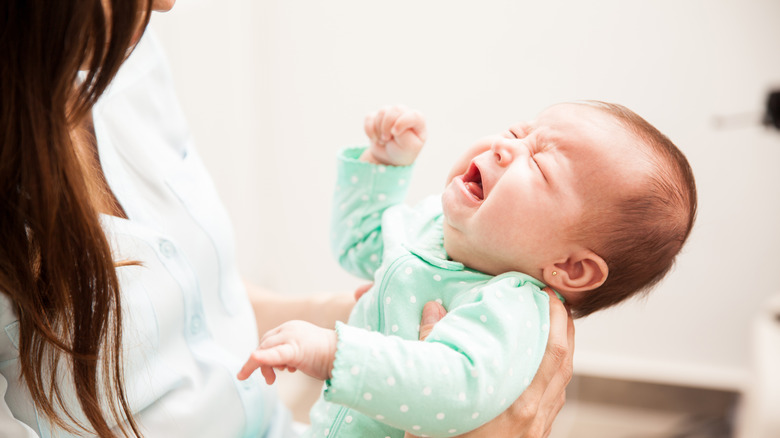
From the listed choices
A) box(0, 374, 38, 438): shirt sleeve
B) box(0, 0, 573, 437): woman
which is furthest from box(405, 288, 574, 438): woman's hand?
box(0, 374, 38, 438): shirt sleeve

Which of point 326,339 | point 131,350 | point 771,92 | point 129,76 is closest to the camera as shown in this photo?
point 326,339

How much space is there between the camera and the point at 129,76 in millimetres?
809

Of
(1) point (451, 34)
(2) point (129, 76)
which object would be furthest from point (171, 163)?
(1) point (451, 34)

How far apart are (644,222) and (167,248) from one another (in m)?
0.49

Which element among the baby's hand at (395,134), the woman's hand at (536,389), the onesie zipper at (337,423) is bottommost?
the onesie zipper at (337,423)

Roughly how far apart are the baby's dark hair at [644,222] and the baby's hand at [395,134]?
208 mm

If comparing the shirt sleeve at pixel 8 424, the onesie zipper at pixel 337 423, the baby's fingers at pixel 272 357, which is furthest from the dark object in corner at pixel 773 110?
the shirt sleeve at pixel 8 424

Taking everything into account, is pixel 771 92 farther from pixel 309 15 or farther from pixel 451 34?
pixel 309 15

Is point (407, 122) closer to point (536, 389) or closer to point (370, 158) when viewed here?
point (370, 158)

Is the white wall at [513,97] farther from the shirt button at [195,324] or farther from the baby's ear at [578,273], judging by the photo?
the baby's ear at [578,273]

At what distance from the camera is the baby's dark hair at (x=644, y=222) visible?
2.11 feet

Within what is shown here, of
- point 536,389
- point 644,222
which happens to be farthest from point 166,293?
point 644,222

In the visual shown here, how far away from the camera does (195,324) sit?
2.39 feet

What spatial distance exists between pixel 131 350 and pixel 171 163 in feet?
0.86
